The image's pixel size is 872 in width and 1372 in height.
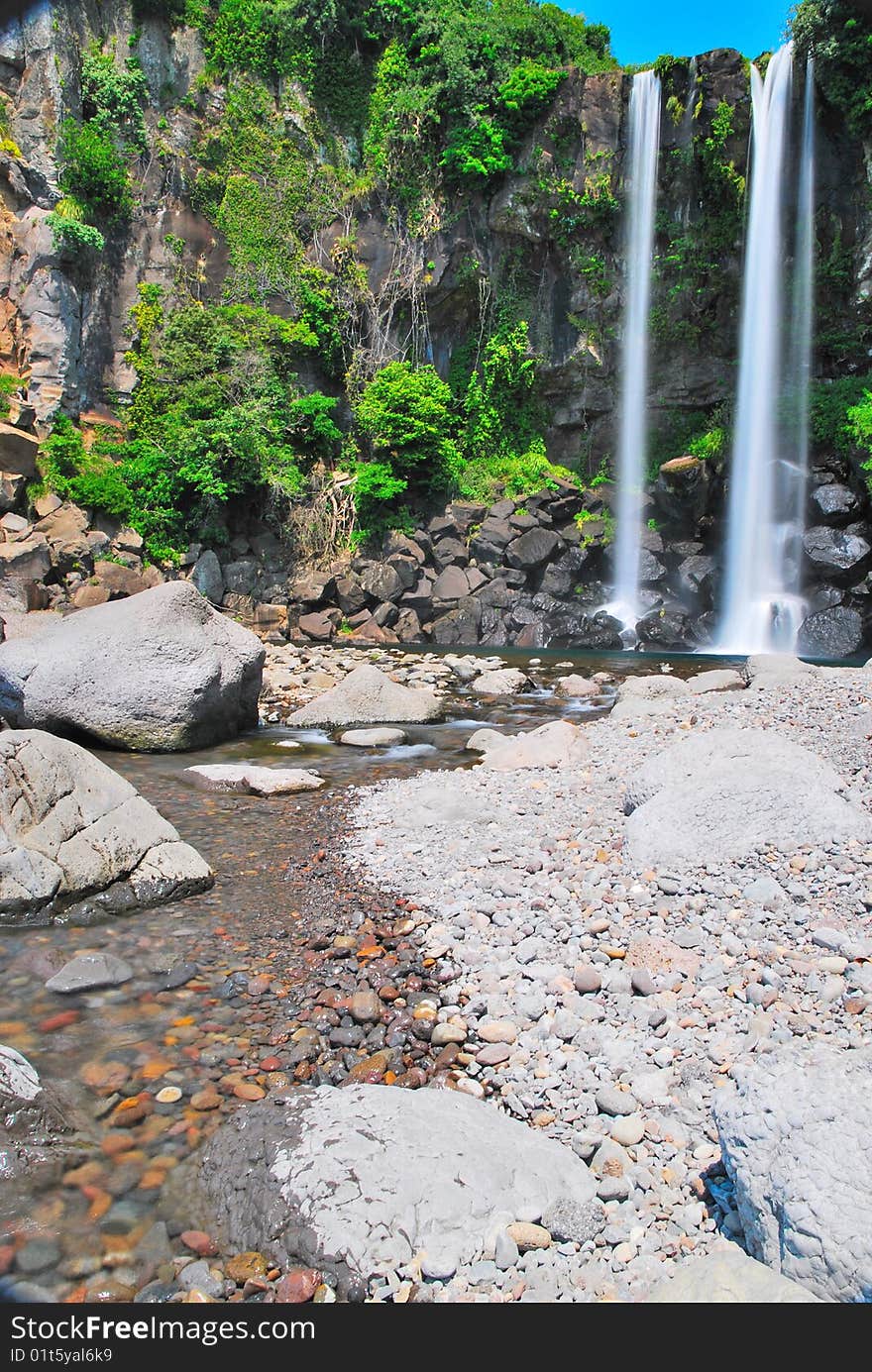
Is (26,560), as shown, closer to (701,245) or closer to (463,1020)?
(463,1020)

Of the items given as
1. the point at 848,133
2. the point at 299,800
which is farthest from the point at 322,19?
the point at 299,800

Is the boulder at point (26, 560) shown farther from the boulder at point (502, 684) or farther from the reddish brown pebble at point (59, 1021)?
the reddish brown pebble at point (59, 1021)

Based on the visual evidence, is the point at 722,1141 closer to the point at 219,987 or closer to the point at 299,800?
the point at 219,987

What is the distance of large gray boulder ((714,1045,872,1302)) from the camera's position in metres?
1.98

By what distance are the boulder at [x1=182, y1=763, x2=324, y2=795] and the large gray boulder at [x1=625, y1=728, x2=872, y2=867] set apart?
3720mm

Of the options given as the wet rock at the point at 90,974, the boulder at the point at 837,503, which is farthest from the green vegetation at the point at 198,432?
the wet rock at the point at 90,974

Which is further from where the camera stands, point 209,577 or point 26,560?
point 209,577

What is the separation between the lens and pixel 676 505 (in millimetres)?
24344

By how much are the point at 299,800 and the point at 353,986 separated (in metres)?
3.61

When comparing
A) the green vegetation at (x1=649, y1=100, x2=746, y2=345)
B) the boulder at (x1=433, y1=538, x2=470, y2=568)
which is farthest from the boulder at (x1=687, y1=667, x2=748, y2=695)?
the green vegetation at (x1=649, y1=100, x2=746, y2=345)

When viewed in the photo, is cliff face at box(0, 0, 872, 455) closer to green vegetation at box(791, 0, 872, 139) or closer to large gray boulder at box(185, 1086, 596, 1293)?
green vegetation at box(791, 0, 872, 139)

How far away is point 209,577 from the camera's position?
72.5 ft

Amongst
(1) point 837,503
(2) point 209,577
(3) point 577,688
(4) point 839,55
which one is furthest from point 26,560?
(4) point 839,55

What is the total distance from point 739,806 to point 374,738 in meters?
5.74
